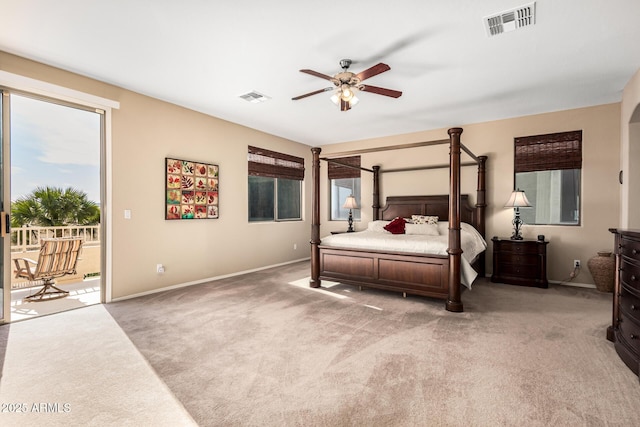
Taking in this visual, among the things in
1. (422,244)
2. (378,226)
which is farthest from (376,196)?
(422,244)

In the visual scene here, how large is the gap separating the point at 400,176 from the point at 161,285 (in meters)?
4.80

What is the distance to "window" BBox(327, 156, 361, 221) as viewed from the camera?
23.0 ft

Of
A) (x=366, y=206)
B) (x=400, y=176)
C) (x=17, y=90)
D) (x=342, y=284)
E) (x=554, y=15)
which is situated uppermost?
(x=554, y=15)

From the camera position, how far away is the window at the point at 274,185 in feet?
19.7

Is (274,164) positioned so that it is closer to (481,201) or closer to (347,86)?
(347,86)

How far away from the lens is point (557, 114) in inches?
193

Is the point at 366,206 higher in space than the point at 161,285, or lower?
higher

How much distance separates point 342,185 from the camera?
24.0 feet

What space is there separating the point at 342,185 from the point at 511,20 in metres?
4.97

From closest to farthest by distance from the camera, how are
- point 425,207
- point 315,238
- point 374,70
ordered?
point 374,70, point 315,238, point 425,207

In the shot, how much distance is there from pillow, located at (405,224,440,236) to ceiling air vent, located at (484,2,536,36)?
2919 mm

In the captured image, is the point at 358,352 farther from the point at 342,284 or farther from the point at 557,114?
the point at 557,114

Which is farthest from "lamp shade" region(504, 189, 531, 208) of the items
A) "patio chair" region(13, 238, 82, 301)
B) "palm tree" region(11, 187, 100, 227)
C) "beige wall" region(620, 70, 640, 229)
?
"palm tree" region(11, 187, 100, 227)

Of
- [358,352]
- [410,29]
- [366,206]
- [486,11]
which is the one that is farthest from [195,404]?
[366,206]
